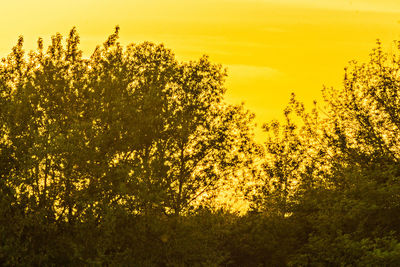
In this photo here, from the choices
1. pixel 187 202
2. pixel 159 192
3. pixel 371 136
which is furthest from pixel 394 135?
pixel 159 192

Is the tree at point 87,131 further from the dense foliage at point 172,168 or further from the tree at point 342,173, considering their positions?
the tree at point 342,173

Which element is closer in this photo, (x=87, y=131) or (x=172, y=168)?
(x=87, y=131)

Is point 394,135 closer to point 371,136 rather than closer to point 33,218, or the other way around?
point 371,136

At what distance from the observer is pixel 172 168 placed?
48656 millimetres

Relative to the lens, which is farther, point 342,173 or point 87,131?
point 342,173

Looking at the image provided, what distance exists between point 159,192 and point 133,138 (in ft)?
14.1

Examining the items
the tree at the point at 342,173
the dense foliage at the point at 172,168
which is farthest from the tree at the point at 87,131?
the tree at the point at 342,173

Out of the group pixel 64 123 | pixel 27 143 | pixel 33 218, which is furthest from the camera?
pixel 64 123

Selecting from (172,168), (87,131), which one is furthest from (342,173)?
(87,131)

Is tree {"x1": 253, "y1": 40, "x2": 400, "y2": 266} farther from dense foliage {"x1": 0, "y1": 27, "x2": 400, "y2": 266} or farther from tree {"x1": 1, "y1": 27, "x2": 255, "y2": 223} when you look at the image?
tree {"x1": 1, "y1": 27, "x2": 255, "y2": 223}

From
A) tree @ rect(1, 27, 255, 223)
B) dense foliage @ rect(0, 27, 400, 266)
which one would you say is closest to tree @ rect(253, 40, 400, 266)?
dense foliage @ rect(0, 27, 400, 266)

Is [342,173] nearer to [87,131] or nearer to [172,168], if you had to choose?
[172,168]

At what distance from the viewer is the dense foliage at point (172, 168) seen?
32.9 meters

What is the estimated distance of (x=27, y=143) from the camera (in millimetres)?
34312
